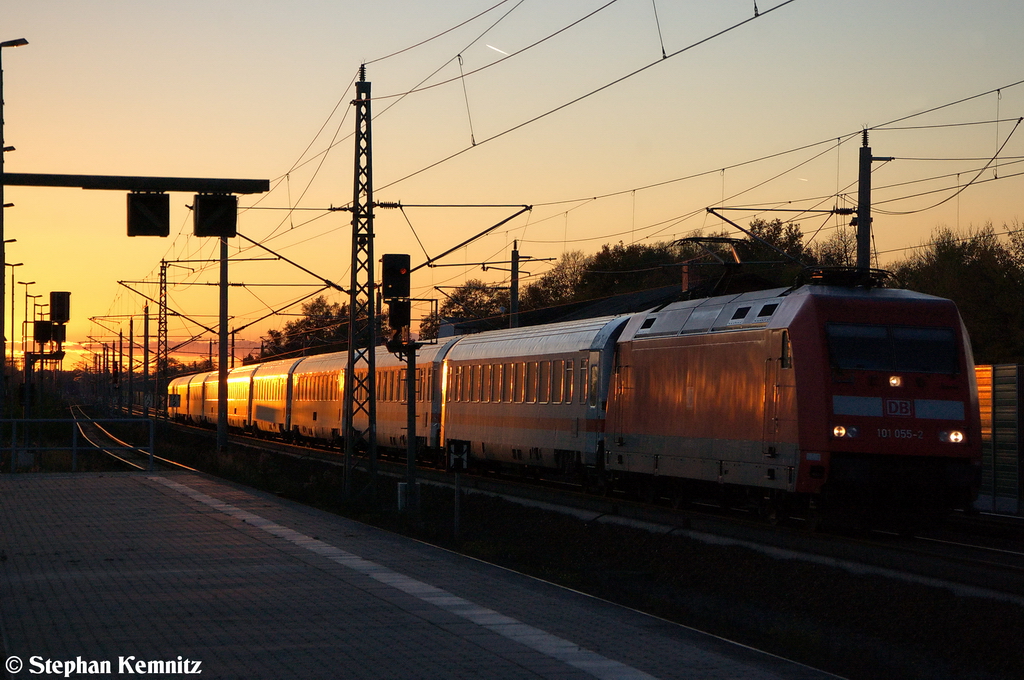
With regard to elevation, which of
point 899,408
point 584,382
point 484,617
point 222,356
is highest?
point 222,356

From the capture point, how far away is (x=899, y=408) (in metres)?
16.7

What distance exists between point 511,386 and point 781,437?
44.6 feet

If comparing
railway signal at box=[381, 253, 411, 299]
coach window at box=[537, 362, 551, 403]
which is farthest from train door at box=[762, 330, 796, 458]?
coach window at box=[537, 362, 551, 403]

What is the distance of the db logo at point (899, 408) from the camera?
16.7m

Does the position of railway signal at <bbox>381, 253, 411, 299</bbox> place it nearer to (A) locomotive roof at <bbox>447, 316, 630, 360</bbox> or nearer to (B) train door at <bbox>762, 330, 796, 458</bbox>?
(A) locomotive roof at <bbox>447, 316, 630, 360</bbox>

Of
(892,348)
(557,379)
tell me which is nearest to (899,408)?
(892,348)

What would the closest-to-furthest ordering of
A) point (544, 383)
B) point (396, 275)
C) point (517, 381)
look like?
1. point (396, 275)
2. point (544, 383)
3. point (517, 381)

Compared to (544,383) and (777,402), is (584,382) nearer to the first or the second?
(544,383)

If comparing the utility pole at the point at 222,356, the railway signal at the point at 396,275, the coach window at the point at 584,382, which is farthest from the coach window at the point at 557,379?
the utility pole at the point at 222,356

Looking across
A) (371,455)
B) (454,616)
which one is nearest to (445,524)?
(371,455)

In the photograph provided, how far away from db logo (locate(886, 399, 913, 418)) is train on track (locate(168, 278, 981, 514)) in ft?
0.04

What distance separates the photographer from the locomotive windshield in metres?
16.8

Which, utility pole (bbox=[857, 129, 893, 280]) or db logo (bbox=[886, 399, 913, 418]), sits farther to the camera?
utility pole (bbox=[857, 129, 893, 280])

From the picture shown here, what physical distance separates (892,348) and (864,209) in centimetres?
958
